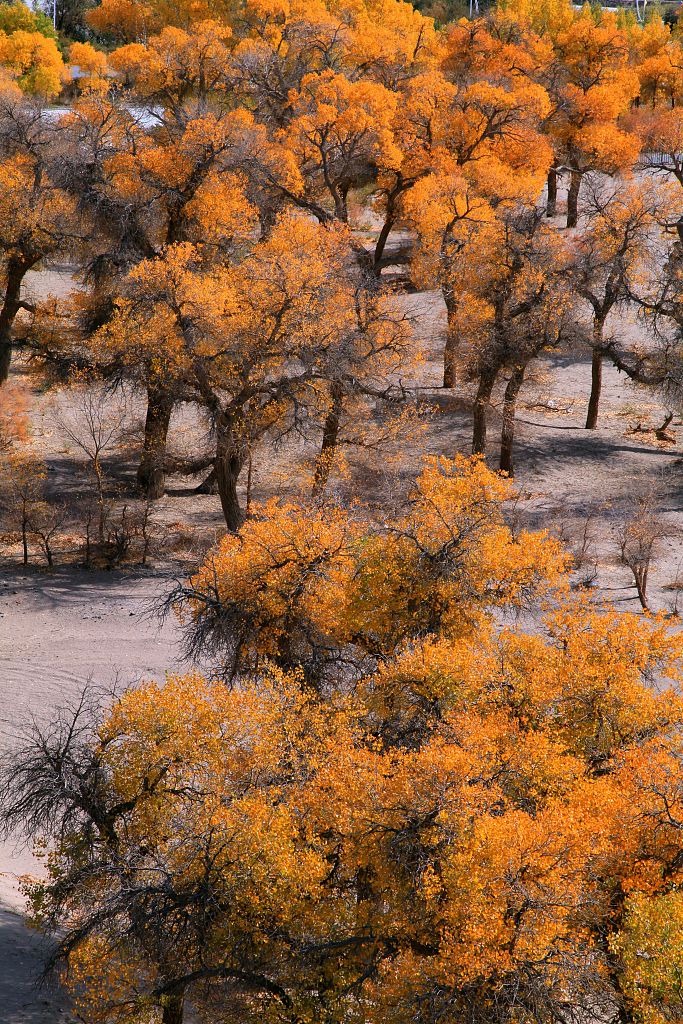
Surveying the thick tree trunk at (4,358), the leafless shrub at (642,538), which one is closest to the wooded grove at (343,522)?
the leafless shrub at (642,538)

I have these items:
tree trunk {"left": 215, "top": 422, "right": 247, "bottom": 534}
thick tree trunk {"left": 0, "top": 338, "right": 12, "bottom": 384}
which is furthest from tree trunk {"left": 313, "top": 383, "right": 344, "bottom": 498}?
thick tree trunk {"left": 0, "top": 338, "right": 12, "bottom": 384}

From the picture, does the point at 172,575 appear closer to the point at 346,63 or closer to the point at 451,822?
the point at 451,822

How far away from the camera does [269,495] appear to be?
115 ft

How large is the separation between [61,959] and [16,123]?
28.4m

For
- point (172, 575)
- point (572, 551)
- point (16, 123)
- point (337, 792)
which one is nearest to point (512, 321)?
point (572, 551)

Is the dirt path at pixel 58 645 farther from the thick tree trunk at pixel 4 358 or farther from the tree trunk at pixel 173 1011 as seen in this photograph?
the thick tree trunk at pixel 4 358

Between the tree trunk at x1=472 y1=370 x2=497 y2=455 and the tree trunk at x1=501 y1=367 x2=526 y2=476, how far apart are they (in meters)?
0.61

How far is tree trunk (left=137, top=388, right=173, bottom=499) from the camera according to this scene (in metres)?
33.1

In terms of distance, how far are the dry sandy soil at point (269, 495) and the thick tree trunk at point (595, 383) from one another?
0.43 metres

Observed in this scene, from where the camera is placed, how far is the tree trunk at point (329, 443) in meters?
32.7

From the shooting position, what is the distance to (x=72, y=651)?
86.6 ft

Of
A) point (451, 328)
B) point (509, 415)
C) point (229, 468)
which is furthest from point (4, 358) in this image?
point (509, 415)

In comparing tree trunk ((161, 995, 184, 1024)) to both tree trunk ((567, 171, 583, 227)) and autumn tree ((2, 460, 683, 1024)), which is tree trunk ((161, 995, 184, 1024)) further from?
tree trunk ((567, 171, 583, 227))

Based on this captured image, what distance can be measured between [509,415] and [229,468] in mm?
10080
